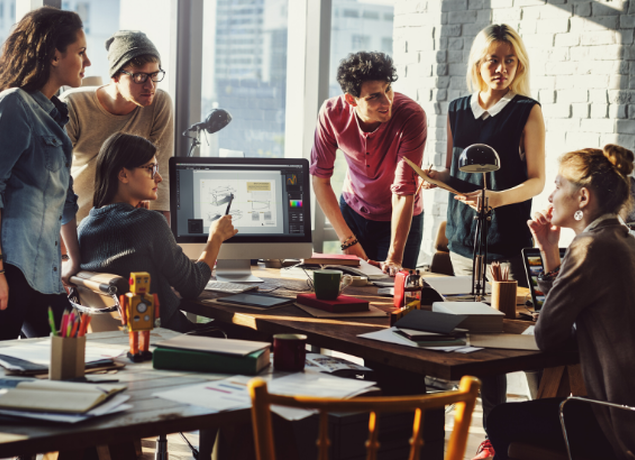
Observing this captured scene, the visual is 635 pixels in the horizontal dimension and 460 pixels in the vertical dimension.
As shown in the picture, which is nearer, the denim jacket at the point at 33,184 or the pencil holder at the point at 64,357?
the pencil holder at the point at 64,357

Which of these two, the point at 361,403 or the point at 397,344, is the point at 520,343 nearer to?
the point at 397,344

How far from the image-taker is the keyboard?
7.45ft

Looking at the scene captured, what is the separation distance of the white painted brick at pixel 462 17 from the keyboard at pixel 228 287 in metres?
2.62

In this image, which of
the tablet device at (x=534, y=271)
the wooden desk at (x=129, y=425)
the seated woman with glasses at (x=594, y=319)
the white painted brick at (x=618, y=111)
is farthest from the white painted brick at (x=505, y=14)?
the wooden desk at (x=129, y=425)

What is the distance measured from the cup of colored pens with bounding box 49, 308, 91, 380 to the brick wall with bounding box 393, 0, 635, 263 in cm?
294

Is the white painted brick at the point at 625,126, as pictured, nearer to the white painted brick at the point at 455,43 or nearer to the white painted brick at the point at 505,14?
the white painted brick at the point at 505,14

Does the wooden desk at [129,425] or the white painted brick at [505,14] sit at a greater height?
the white painted brick at [505,14]

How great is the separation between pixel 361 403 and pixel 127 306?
618 mm

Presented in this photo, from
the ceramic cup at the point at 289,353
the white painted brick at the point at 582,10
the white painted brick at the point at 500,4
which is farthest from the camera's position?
the white painted brick at the point at 500,4

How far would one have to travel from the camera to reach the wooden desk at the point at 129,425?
0.95 metres

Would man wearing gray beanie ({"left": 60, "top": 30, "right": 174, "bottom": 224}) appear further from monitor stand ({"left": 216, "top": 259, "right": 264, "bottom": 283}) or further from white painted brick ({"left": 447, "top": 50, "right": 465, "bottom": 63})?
white painted brick ({"left": 447, "top": 50, "right": 465, "bottom": 63})

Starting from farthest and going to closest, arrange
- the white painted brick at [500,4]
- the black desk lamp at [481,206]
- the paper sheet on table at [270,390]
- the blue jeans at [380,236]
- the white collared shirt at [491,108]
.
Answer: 1. the white painted brick at [500,4]
2. the blue jeans at [380,236]
3. the white collared shirt at [491,108]
4. the black desk lamp at [481,206]
5. the paper sheet on table at [270,390]

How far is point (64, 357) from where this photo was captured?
123 centimetres

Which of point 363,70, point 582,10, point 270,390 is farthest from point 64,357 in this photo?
point 582,10
